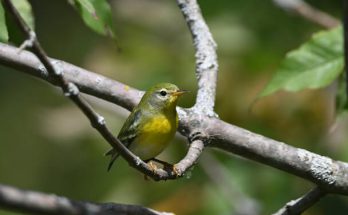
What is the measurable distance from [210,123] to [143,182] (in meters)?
2.29

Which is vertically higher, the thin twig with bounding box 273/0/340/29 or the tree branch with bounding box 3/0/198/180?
the tree branch with bounding box 3/0/198/180

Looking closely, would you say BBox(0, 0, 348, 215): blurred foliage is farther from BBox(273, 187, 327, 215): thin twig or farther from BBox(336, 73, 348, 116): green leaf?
BBox(273, 187, 327, 215): thin twig

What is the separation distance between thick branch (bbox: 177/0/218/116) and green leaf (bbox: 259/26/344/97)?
276 mm

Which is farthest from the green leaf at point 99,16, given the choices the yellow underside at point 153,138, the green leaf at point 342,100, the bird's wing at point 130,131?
the green leaf at point 342,100

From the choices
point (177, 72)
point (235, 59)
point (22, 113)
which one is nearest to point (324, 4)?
point (235, 59)

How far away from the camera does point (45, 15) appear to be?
7.14 m

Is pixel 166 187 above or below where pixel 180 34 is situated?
below

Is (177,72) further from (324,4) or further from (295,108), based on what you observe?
(324,4)

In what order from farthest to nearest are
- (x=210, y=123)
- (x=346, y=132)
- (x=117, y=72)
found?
(x=117, y=72)
(x=346, y=132)
(x=210, y=123)

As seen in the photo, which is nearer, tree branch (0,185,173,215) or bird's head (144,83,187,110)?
tree branch (0,185,173,215)

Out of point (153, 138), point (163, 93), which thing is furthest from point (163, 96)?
point (153, 138)

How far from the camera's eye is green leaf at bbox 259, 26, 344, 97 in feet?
10.5

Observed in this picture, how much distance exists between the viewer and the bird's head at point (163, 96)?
11.4ft

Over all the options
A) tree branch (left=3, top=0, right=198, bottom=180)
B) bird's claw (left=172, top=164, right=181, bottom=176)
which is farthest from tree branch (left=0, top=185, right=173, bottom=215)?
bird's claw (left=172, top=164, right=181, bottom=176)
